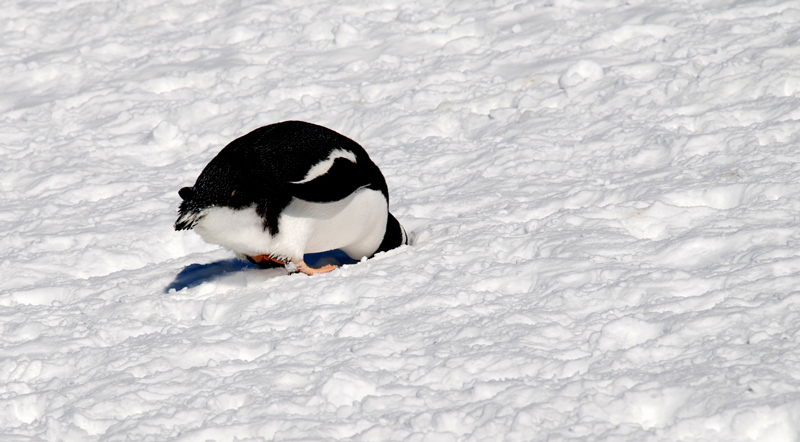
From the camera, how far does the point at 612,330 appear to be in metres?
2.95

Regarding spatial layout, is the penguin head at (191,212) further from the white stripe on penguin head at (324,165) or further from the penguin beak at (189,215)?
the white stripe on penguin head at (324,165)

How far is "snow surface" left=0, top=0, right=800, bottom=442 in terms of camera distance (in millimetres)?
2672

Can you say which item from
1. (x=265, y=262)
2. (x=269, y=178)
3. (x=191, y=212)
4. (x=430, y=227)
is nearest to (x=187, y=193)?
(x=191, y=212)

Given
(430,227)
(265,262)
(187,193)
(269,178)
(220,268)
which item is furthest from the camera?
(430,227)

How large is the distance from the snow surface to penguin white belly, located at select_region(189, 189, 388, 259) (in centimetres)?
15

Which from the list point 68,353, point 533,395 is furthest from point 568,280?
point 68,353

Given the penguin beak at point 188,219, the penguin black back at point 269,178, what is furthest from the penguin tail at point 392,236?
the penguin beak at point 188,219

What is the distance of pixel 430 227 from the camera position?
14.3 feet

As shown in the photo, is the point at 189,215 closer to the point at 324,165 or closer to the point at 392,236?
the point at 324,165

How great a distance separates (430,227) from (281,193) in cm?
109

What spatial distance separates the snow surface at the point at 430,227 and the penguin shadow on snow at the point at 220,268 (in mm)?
21

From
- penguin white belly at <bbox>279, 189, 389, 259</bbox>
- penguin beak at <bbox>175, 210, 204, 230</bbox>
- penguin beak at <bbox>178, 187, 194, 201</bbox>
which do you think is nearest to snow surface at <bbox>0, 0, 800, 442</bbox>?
penguin white belly at <bbox>279, 189, 389, 259</bbox>

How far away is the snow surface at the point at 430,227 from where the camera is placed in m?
2.67

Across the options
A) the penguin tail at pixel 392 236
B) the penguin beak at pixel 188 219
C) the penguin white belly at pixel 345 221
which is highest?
the penguin beak at pixel 188 219
